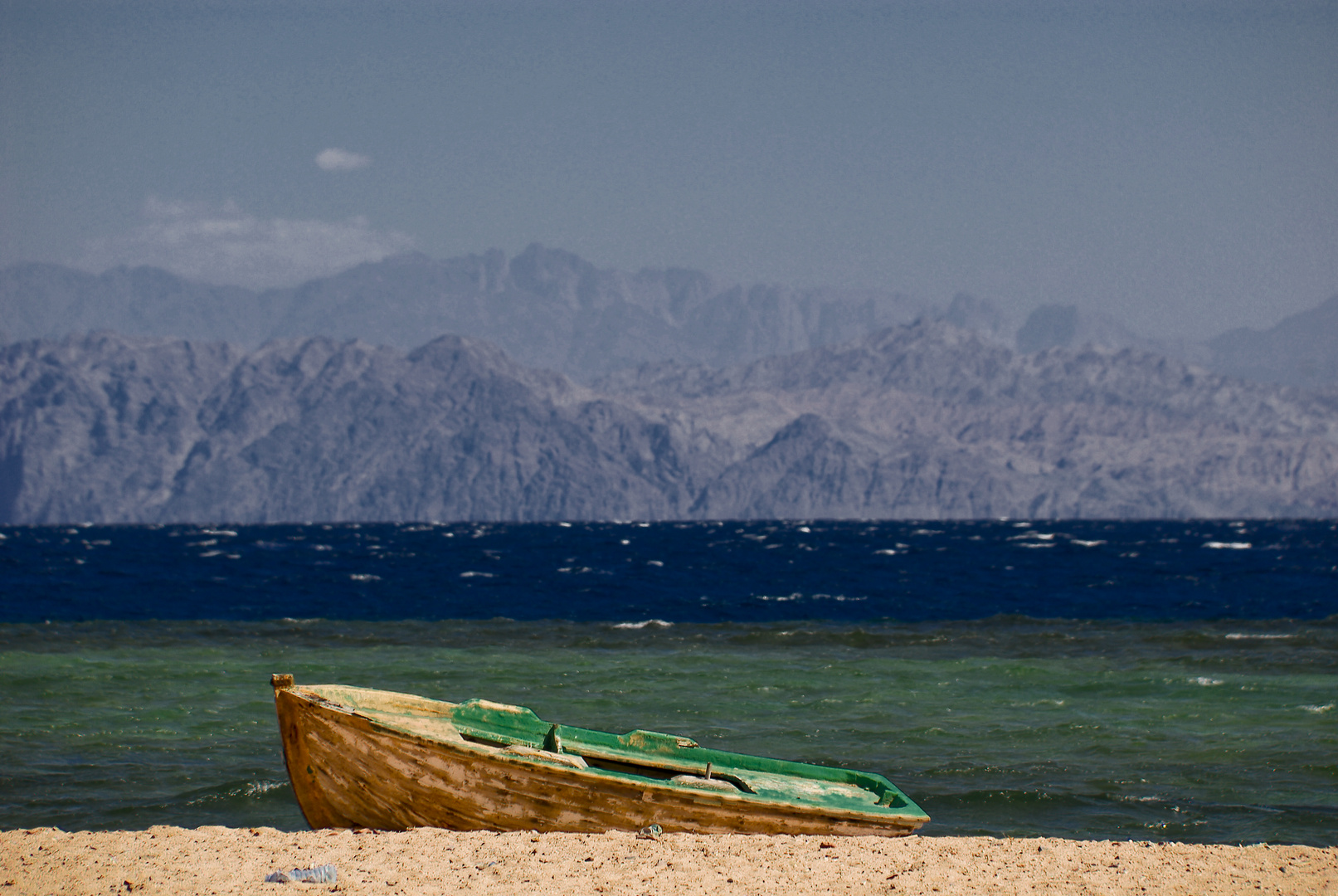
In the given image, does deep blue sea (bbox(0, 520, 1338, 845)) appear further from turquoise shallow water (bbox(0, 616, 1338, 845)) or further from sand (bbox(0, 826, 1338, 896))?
sand (bbox(0, 826, 1338, 896))

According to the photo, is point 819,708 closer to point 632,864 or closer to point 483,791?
point 483,791

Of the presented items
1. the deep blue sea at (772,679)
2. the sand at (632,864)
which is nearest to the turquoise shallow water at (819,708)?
the deep blue sea at (772,679)

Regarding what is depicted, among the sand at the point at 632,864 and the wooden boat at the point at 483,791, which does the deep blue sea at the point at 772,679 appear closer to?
the sand at the point at 632,864

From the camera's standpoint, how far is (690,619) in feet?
160

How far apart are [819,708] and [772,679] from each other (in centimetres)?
467

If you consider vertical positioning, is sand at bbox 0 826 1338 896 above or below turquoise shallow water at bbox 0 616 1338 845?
above

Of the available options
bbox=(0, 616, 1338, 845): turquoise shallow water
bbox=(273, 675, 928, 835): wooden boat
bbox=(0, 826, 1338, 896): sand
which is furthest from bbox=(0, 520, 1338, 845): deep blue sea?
bbox=(273, 675, 928, 835): wooden boat

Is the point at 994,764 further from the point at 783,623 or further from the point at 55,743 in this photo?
the point at 783,623

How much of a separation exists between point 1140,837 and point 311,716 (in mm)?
10279

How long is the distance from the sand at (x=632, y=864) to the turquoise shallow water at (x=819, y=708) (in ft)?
6.84

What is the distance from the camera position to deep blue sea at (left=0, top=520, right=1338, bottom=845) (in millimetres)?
17656

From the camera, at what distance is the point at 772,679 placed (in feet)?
98.8

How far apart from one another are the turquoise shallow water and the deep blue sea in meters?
0.10

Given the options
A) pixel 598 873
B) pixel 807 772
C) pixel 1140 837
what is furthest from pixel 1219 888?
pixel 598 873
